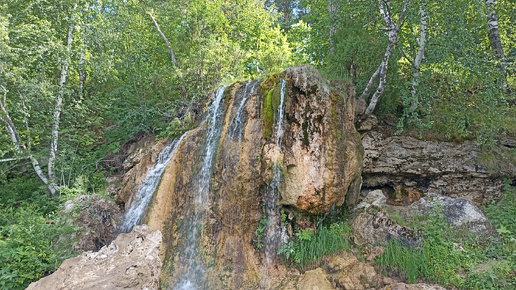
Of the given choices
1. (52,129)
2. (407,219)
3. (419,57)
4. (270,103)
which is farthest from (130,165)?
(419,57)

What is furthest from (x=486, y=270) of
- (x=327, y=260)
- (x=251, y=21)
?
(x=251, y=21)

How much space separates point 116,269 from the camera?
141 inches

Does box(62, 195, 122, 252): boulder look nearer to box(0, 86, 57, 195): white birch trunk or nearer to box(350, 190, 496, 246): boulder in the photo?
box(0, 86, 57, 195): white birch trunk

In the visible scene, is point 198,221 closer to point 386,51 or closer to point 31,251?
point 31,251

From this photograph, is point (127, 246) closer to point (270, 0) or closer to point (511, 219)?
point (511, 219)

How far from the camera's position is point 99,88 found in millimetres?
10711

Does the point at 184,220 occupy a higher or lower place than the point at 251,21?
lower

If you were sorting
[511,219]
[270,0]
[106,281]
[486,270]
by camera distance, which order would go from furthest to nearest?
[270,0] → [511,219] → [486,270] → [106,281]

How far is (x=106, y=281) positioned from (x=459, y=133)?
8.23 metres

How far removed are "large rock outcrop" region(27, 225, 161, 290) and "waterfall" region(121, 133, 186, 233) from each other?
2.32m

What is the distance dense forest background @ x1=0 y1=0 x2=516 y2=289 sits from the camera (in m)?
6.27

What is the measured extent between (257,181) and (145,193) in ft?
A: 9.49

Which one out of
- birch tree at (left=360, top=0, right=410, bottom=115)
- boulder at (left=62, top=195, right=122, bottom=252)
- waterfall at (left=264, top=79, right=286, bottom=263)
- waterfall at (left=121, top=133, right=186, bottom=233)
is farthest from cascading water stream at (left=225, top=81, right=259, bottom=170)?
boulder at (left=62, top=195, right=122, bottom=252)

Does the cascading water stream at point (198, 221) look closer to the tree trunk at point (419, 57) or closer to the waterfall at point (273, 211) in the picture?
the waterfall at point (273, 211)
